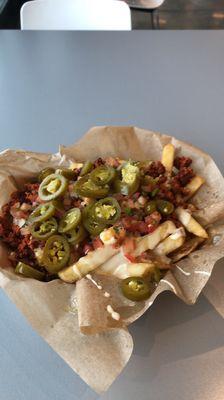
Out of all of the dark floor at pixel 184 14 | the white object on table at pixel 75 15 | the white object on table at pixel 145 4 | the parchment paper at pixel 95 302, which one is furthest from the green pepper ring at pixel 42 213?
the dark floor at pixel 184 14

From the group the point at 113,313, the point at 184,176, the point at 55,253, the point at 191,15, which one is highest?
the point at 191,15

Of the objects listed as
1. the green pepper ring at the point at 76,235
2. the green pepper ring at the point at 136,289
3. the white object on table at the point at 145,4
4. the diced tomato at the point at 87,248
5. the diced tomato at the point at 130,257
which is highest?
the white object on table at the point at 145,4

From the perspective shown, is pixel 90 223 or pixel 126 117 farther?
pixel 126 117

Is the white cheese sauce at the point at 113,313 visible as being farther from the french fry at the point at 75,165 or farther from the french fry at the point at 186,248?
the french fry at the point at 75,165

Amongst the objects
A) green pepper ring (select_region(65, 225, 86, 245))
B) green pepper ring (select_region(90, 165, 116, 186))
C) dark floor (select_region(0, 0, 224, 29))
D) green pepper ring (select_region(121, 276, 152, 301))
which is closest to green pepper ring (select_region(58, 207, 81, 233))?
green pepper ring (select_region(65, 225, 86, 245))

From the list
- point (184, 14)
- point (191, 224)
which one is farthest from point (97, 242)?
point (184, 14)

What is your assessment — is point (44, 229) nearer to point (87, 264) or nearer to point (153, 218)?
point (87, 264)

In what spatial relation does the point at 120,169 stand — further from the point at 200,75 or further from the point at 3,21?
the point at 3,21
